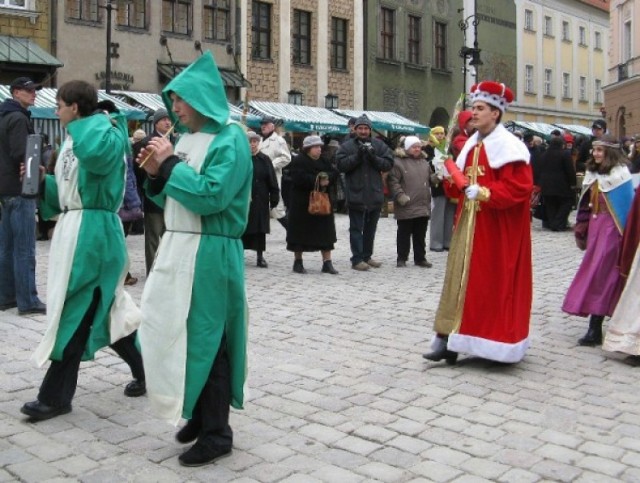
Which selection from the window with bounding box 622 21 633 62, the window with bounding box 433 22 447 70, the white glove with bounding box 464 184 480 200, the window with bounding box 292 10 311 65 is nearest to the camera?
the white glove with bounding box 464 184 480 200

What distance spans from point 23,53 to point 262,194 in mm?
13208

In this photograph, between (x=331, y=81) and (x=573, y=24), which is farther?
(x=573, y=24)

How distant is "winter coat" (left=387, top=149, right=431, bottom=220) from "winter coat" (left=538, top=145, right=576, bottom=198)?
5.39 metres

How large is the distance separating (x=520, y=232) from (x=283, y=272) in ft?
17.5

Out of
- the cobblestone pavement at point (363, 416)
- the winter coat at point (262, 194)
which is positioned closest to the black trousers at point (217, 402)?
the cobblestone pavement at point (363, 416)

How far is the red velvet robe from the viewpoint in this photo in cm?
607

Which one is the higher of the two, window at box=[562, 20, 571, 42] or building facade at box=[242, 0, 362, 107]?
window at box=[562, 20, 571, 42]

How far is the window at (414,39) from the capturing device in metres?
37.2

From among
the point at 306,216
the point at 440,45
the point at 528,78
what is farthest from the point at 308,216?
the point at 528,78

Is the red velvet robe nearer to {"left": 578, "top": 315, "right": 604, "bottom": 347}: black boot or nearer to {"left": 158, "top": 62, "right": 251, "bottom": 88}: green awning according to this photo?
{"left": 578, "top": 315, "right": 604, "bottom": 347}: black boot

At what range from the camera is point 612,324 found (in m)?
6.57

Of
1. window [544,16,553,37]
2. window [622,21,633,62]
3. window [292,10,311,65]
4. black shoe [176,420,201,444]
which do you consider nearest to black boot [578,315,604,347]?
black shoe [176,420,201,444]

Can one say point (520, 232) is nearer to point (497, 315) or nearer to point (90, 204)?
point (497, 315)

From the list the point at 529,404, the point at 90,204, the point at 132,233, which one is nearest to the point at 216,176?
the point at 90,204
